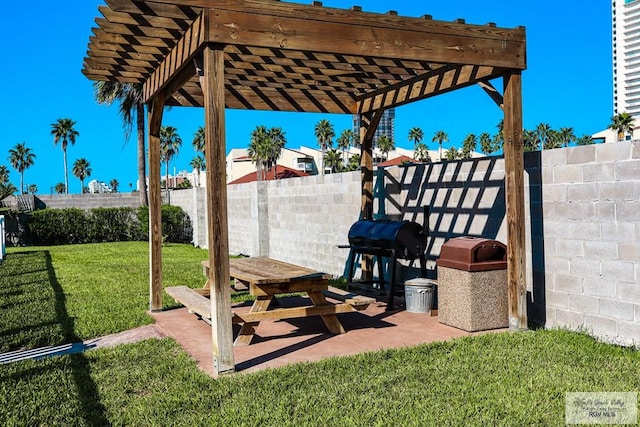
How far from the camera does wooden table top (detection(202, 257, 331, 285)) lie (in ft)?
19.2

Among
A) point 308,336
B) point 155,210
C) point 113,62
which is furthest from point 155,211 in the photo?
point 308,336

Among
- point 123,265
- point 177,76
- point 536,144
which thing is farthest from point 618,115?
point 177,76

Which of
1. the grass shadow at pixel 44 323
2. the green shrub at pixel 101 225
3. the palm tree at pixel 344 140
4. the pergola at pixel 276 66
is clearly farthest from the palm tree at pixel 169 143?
the pergola at pixel 276 66

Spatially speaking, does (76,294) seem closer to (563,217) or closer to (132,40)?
(132,40)

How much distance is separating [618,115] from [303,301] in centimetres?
4671

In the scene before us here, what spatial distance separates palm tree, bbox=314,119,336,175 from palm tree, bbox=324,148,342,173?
0.97 metres

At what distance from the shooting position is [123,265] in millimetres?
14367

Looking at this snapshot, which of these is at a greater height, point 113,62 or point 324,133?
point 324,133

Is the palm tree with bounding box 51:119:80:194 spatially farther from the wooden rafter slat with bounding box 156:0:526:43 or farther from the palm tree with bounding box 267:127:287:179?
the wooden rafter slat with bounding box 156:0:526:43

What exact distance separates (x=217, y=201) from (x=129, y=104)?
2185cm

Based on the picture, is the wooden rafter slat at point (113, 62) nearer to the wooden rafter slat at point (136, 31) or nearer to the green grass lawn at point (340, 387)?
the wooden rafter slat at point (136, 31)

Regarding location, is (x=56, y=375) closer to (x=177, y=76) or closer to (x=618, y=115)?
(x=177, y=76)

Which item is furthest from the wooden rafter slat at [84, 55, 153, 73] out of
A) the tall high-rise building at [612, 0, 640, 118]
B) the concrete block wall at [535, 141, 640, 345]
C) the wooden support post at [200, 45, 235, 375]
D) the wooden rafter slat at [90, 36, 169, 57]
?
the tall high-rise building at [612, 0, 640, 118]

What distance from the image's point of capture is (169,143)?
5247cm
